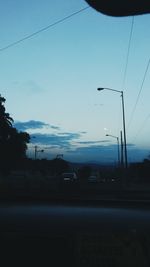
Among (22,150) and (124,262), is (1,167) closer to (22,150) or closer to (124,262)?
(22,150)

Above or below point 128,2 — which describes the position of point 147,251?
below

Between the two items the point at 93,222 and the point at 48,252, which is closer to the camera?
the point at 48,252

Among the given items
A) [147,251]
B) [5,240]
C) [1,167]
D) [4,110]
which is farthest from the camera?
[1,167]

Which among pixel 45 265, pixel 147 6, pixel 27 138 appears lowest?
pixel 45 265

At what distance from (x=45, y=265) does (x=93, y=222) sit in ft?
30.6

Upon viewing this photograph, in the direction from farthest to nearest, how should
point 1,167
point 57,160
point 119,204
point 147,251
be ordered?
point 57,160 → point 1,167 → point 119,204 → point 147,251

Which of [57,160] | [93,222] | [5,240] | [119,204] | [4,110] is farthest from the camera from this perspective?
[57,160]

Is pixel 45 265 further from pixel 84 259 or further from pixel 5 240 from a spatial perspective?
pixel 5 240

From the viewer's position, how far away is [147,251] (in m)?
9.39

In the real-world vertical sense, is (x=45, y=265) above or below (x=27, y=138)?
below

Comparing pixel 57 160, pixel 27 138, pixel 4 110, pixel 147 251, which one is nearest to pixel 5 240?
pixel 147 251

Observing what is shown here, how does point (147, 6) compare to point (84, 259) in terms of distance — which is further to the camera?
point (147, 6)

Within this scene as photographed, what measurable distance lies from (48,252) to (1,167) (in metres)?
66.0

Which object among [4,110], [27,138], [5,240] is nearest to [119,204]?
[5,240]
